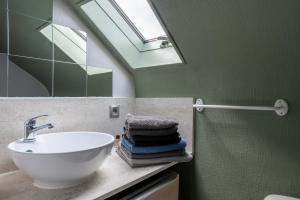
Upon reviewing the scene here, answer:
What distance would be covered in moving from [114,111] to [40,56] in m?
0.59

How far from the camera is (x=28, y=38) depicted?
1.07 m

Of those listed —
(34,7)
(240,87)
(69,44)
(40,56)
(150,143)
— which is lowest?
(150,143)

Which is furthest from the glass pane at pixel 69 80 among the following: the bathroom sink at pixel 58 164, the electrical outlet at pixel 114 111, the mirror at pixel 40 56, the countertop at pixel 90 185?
the countertop at pixel 90 185

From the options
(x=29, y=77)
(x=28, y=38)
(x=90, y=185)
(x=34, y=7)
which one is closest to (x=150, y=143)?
(x=90, y=185)

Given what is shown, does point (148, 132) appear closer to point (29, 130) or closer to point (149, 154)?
point (149, 154)

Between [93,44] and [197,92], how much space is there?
0.78 m

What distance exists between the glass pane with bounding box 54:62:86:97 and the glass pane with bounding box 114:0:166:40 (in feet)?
1.64

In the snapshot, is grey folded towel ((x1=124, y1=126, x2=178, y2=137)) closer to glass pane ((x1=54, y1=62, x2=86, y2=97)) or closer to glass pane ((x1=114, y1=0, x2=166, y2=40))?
glass pane ((x1=54, y1=62, x2=86, y2=97))

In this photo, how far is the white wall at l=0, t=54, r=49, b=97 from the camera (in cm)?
96

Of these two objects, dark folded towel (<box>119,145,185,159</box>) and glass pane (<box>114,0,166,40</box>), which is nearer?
dark folded towel (<box>119,145,185,159</box>)

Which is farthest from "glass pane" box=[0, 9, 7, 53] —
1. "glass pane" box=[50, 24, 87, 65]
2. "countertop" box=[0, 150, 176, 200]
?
"countertop" box=[0, 150, 176, 200]

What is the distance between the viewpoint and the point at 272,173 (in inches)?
39.0

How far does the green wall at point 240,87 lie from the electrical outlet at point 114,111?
50cm

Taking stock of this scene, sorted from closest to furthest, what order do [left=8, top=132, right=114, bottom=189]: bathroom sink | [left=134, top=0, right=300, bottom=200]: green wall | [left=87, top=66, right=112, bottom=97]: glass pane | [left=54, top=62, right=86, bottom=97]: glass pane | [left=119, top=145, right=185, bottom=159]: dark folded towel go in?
[left=8, top=132, right=114, bottom=189]: bathroom sink
[left=134, top=0, right=300, bottom=200]: green wall
[left=119, top=145, right=185, bottom=159]: dark folded towel
[left=54, top=62, right=86, bottom=97]: glass pane
[left=87, top=66, right=112, bottom=97]: glass pane
